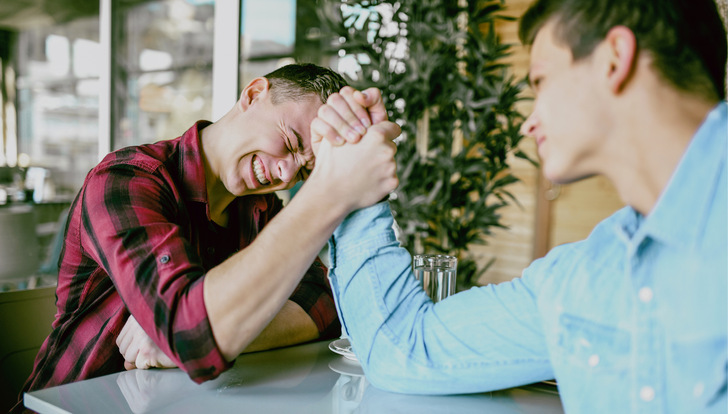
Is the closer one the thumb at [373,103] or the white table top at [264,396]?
the white table top at [264,396]

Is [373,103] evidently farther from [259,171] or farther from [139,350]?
[139,350]

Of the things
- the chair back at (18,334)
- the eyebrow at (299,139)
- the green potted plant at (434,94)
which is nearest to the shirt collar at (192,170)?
the eyebrow at (299,139)

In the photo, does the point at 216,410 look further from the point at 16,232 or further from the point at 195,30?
the point at 195,30

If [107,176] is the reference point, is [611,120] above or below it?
above

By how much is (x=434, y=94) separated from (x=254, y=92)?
194 cm

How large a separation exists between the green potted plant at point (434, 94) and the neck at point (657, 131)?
2371 mm

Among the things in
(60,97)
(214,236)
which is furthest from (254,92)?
(60,97)

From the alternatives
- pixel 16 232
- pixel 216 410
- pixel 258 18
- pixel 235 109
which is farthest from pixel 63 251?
pixel 258 18

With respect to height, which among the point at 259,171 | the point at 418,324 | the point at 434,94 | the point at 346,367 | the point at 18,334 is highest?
the point at 434,94

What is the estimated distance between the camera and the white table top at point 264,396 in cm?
95

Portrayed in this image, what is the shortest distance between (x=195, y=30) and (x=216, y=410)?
6.37 m

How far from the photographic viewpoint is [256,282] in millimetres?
960

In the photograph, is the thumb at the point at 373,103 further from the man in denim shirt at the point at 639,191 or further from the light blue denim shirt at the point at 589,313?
the man in denim shirt at the point at 639,191

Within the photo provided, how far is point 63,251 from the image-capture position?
1335 mm
